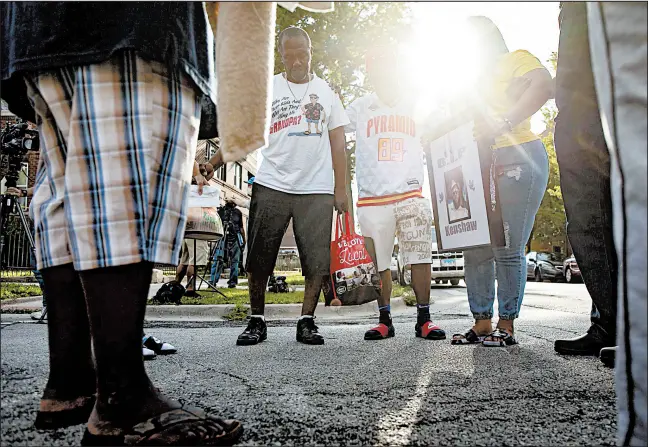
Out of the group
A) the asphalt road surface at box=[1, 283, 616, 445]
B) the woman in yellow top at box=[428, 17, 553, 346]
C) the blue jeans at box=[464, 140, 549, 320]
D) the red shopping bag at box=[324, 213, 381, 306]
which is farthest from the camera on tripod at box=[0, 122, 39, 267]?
the blue jeans at box=[464, 140, 549, 320]

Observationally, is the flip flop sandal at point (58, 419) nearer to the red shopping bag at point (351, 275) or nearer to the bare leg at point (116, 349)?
the bare leg at point (116, 349)

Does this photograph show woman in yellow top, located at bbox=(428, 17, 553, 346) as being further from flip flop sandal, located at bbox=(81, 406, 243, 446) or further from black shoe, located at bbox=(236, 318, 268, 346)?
flip flop sandal, located at bbox=(81, 406, 243, 446)

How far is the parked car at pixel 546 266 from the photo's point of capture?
20312 millimetres

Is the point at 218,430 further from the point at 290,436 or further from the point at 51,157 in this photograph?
the point at 51,157

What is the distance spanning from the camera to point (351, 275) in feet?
11.9

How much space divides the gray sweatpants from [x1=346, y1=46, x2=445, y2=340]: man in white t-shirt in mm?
2666

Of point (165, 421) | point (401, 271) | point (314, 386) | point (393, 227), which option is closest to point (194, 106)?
point (165, 421)

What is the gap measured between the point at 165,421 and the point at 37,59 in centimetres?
101

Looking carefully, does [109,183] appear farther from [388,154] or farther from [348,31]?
[348,31]

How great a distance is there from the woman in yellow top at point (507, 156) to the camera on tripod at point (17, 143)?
3.04 m

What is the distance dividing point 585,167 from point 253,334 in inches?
88.9

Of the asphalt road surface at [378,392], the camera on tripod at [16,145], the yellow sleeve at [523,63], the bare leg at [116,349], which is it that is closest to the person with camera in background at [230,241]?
the camera on tripod at [16,145]

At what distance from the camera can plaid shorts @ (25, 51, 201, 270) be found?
1.22 metres

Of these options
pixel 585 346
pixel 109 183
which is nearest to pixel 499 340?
pixel 585 346
